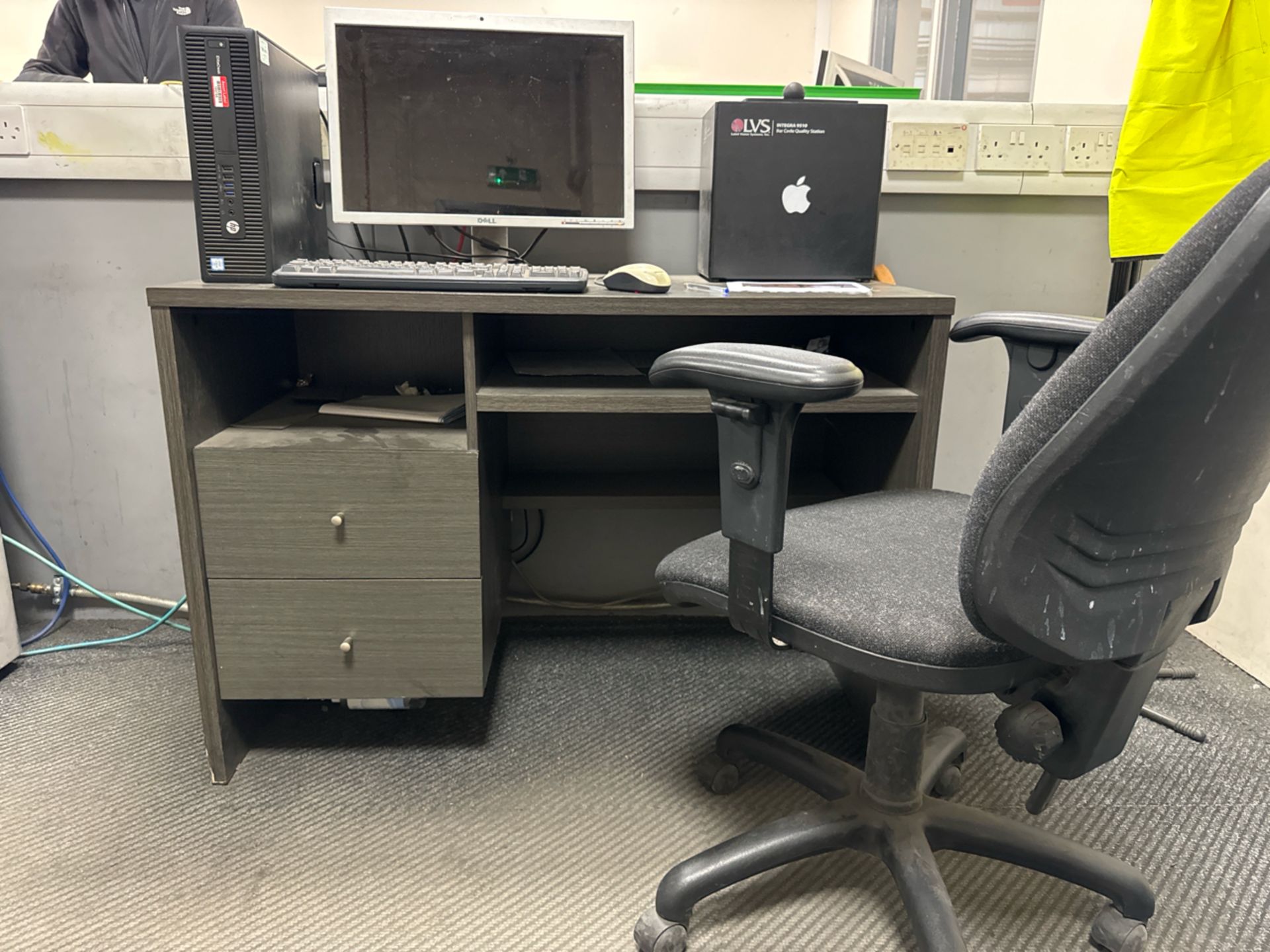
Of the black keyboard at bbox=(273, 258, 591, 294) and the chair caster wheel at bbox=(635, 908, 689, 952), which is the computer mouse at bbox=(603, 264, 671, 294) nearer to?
the black keyboard at bbox=(273, 258, 591, 294)

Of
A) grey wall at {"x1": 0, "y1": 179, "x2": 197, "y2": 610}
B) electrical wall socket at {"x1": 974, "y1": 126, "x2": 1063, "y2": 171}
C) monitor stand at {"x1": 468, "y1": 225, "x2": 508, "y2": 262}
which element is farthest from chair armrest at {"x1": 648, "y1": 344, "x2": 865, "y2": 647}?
grey wall at {"x1": 0, "y1": 179, "x2": 197, "y2": 610}

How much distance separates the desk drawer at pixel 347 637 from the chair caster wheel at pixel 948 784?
0.66m

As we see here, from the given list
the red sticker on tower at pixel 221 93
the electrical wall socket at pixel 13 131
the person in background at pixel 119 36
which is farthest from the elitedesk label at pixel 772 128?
the person in background at pixel 119 36

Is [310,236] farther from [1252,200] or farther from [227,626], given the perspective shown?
[1252,200]

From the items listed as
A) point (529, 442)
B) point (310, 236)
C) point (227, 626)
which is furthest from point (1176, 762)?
point (310, 236)

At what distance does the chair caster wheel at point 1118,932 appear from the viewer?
35.9 inches

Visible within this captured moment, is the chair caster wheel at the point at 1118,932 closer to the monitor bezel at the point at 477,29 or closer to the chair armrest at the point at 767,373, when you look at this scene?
the chair armrest at the point at 767,373

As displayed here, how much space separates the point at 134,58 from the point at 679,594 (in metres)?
2.21

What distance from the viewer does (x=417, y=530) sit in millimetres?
1122

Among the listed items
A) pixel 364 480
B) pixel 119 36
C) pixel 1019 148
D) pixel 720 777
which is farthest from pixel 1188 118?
pixel 119 36

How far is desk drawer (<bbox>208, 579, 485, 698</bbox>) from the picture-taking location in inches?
44.8

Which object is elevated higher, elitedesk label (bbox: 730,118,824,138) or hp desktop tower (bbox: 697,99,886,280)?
elitedesk label (bbox: 730,118,824,138)

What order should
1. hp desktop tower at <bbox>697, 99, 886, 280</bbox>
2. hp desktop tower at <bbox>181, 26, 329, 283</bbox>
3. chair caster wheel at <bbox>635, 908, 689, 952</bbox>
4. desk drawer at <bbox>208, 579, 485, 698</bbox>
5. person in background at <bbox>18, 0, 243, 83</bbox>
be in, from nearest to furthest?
chair caster wheel at <bbox>635, 908, 689, 952</bbox> < hp desktop tower at <bbox>181, 26, 329, 283</bbox> < desk drawer at <bbox>208, 579, 485, 698</bbox> < hp desktop tower at <bbox>697, 99, 886, 280</bbox> < person in background at <bbox>18, 0, 243, 83</bbox>

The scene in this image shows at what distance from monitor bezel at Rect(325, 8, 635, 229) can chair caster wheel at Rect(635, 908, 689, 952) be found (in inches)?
38.4
